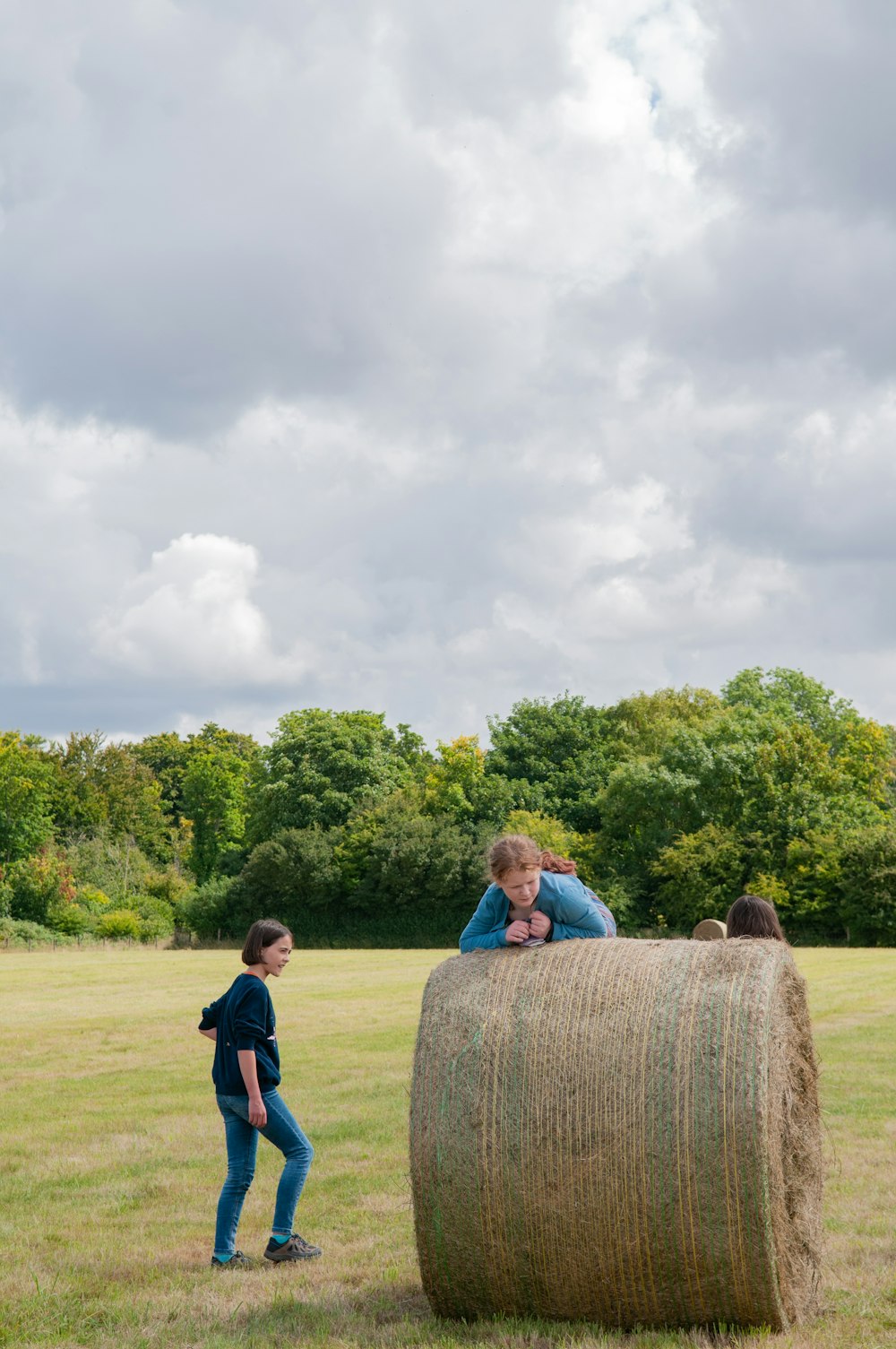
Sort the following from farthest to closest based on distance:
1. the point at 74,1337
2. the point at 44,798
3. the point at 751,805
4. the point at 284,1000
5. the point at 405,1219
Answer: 1. the point at 44,798
2. the point at 751,805
3. the point at 284,1000
4. the point at 405,1219
5. the point at 74,1337

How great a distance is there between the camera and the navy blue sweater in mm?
7230

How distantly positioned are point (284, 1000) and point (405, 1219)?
18.3 m

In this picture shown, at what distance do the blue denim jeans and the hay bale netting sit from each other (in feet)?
4.53

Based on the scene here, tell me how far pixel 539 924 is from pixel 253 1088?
80.1 inches

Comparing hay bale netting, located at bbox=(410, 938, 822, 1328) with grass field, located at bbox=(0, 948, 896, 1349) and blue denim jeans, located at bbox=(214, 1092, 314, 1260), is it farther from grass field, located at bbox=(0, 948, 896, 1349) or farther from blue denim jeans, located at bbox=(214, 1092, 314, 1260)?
blue denim jeans, located at bbox=(214, 1092, 314, 1260)

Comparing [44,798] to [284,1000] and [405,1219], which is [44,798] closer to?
[284,1000]

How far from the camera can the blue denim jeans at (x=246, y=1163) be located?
727 cm

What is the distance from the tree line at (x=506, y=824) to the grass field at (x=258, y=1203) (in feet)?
103

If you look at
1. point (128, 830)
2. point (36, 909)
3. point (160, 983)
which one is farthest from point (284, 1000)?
point (128, 830)

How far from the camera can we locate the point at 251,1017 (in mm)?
7238

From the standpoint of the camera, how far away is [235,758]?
88125mm

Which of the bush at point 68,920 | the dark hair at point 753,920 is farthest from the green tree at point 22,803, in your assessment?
the dark hair at point 753,920

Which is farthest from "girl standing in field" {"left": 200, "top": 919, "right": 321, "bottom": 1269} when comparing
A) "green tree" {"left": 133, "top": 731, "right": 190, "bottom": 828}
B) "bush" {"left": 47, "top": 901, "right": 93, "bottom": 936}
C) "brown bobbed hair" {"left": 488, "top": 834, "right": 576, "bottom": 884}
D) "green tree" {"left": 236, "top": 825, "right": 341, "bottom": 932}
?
"green tree" {"left": 133, "top": 731, "right": 190, "bottom": 828}

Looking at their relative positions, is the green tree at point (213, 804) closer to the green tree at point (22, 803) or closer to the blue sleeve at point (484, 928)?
the green tree at point (22, 803)
